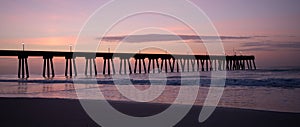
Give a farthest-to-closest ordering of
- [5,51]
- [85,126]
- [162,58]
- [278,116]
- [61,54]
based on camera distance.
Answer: [162,58]
[61,54]
[5,51]
[278,116]
[85,126]

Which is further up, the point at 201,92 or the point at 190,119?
the point at 190,119

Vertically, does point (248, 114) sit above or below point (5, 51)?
below

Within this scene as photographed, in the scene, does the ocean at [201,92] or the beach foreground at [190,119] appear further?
the ocean at [201,92]

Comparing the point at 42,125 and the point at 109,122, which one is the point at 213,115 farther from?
the point at 42,125

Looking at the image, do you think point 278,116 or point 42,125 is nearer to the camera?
point 42,125

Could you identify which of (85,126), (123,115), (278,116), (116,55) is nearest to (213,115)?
(278,116)

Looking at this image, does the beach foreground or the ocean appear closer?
the beach foreground

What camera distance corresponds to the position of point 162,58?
60812 mm

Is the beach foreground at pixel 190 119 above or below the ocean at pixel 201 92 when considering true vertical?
above

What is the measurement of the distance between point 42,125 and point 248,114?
4.13 meters

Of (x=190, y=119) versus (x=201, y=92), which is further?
(x=201, y=92)

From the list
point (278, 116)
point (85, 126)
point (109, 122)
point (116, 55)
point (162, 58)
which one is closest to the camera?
point (85, 126)

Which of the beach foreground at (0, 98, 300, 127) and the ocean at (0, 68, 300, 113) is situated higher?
the beach foreground at (0, 98, 300, 127)

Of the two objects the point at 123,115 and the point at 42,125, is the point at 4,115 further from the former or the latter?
the point at 123,115
